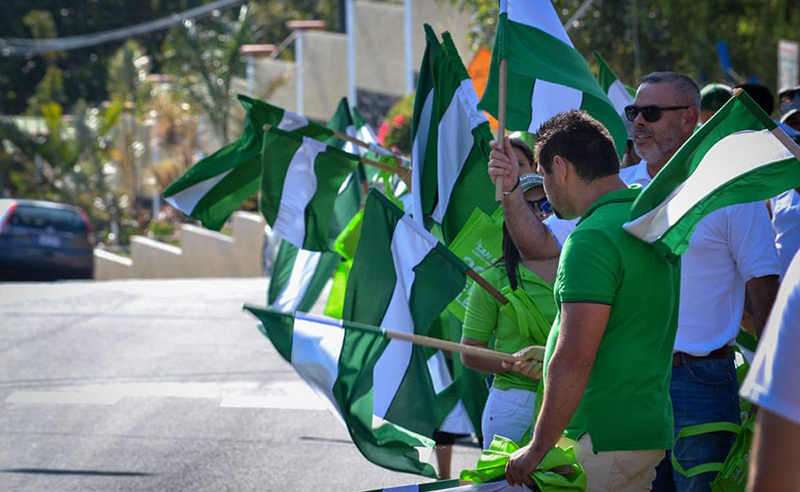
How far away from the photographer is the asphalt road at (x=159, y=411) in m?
7.11

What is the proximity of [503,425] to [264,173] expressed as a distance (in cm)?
325

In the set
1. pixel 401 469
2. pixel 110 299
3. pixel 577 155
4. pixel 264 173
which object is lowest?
pixel 110 299

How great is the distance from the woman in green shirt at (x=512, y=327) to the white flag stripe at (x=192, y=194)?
11.2ft

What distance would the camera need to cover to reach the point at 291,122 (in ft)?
25.6

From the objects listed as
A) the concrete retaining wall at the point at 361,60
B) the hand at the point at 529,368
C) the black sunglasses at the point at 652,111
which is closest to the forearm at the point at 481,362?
the hand at the point at 529,368

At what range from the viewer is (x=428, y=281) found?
16.4 feet

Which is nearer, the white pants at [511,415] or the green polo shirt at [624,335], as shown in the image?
the green polo shirt at [624,335]

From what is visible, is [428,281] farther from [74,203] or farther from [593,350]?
[74,203]

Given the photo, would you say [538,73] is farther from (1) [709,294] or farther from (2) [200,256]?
(2) [200,256]

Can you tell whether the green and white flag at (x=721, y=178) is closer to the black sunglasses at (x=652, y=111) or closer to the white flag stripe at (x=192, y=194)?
the black sunglasses at (x=652, y=111)

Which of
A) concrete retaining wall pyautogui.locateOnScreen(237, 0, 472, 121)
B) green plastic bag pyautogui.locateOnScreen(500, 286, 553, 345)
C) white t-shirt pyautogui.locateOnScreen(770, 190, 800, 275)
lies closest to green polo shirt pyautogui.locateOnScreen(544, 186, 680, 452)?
green plastic bag pyautogui.locateOnScreen(500, 286, 553, 345)

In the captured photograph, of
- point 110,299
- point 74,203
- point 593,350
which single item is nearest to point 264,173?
point 593,350

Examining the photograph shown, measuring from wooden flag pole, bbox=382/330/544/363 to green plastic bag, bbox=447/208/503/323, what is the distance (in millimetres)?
919

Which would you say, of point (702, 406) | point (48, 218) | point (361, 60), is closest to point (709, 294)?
point (702, 406)
